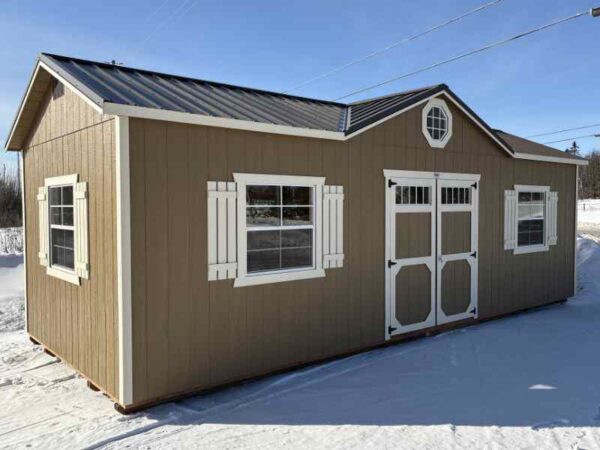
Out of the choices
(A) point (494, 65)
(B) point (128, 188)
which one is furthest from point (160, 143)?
(A) point (494, 65)

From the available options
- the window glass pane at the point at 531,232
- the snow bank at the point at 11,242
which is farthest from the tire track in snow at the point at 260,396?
the snow bank at the point at 11,242

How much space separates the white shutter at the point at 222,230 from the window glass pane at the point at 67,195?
1.76 m

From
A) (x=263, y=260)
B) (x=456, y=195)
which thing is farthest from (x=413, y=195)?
(x=263, y=260)

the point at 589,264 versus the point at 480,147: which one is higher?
the point at 480,147

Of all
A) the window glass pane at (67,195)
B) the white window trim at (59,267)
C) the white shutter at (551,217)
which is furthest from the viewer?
the white shutter at (551,217)

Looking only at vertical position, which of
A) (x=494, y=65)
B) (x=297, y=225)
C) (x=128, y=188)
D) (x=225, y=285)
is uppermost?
(x=494, y=65)

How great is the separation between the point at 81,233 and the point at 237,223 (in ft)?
4.99

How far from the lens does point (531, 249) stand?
791 centimetres

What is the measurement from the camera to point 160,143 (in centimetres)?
406

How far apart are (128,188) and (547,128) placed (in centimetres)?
3148

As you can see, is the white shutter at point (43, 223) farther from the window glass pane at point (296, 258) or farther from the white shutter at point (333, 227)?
the white shutter at point (333, 227)

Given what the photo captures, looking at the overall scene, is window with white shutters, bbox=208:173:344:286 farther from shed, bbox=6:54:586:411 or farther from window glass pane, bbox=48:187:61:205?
window glass pane, bbox=48:187:61:205

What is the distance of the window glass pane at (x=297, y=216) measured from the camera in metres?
4.94

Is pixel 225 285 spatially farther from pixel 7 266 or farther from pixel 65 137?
pixel 7 266
